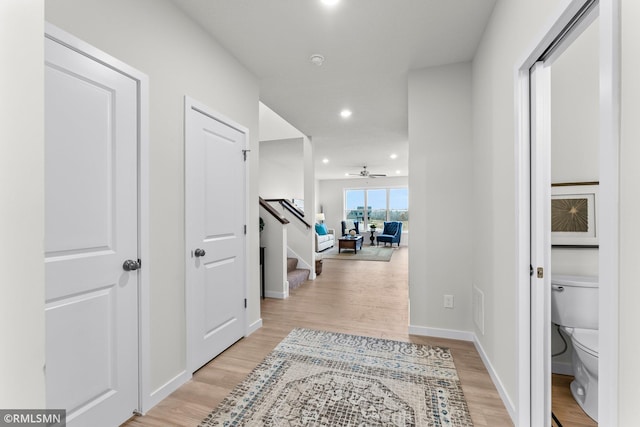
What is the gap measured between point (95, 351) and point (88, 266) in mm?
442

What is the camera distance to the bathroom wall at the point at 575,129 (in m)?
1.84

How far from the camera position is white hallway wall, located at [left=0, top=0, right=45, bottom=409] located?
2.00ft

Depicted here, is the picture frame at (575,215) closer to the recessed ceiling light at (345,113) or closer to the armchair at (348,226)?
the recessed ceiling light at (345,113)

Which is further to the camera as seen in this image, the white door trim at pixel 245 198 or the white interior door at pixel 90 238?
the white door trim at pixel 245 198

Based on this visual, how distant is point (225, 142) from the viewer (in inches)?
98.2

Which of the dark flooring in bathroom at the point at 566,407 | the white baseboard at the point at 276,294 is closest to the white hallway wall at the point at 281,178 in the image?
the white baseboard at the point at 276,294

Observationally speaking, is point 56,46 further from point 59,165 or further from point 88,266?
point 88,266

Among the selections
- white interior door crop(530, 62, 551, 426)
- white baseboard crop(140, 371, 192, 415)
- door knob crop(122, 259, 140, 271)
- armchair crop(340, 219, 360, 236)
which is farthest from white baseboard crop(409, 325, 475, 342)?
armchair crop(340, 219, 360, 236)

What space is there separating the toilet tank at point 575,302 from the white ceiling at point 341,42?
1896mm

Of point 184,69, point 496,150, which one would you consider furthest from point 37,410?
point 496,150

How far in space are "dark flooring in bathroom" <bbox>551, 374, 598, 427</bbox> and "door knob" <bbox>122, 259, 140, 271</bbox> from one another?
252 cm

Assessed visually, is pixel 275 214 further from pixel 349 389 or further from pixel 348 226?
pixel 348 226

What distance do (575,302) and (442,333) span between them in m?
1.18

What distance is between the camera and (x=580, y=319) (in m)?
1.81
